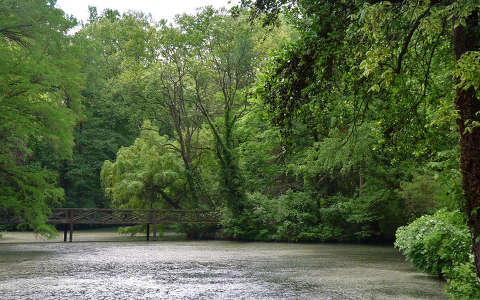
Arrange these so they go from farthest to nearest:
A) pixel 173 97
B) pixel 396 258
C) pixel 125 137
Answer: pixel 125 137
pixel 173 97
pixel 396 258

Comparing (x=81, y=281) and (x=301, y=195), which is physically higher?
(x=301, y=195)

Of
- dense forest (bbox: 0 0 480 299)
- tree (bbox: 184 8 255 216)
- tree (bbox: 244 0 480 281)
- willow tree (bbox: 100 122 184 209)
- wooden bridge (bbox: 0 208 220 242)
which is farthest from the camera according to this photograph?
willow tree (bbox: 100 122 184 209)

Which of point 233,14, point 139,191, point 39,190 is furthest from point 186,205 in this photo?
point 233,14

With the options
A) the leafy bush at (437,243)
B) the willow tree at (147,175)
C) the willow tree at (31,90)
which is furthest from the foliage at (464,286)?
the willow tree at (147,175)

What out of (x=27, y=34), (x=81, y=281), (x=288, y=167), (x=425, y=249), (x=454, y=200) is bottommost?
(x=81, y=281)

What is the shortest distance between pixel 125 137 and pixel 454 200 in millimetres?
36837

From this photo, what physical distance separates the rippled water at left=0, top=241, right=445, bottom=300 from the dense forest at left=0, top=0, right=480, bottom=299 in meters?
1.20

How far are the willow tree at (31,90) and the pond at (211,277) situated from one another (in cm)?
226

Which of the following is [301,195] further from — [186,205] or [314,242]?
[186,205]

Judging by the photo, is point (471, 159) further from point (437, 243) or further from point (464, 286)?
point (437, 243)

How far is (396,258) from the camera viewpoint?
1556 centimetres

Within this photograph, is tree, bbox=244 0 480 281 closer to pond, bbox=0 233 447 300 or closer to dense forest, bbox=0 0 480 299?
dense forest, bbox=0 0 480 299

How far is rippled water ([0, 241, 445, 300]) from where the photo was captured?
847cm

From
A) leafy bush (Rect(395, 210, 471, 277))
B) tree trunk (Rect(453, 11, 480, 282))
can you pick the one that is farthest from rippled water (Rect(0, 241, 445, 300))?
tree trunk (Rect(453, 11, 480, 282))
